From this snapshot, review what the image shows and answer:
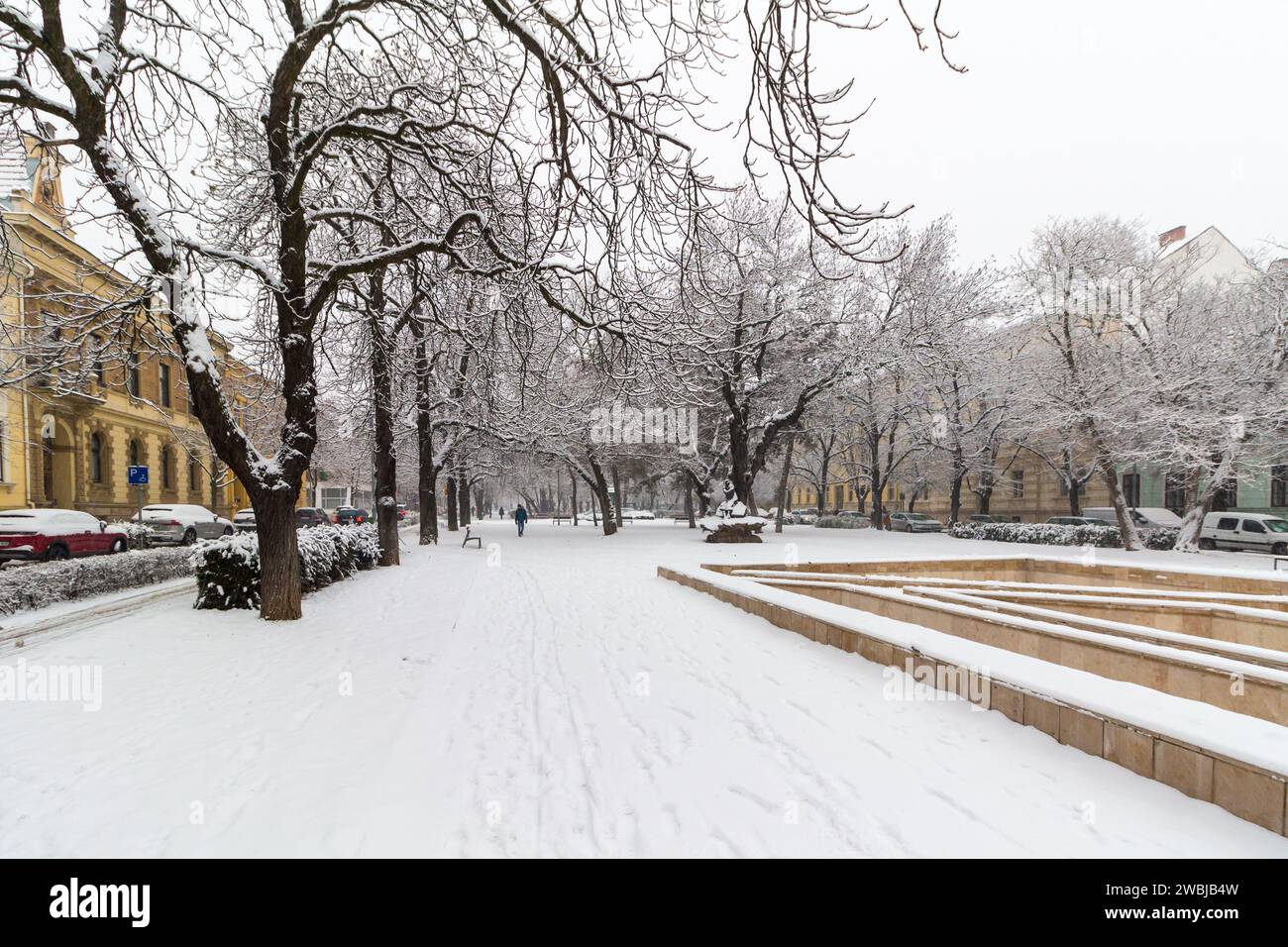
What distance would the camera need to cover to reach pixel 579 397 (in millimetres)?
24203

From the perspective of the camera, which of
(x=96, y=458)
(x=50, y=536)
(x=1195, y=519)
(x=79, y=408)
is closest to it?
(x=50, y=536)

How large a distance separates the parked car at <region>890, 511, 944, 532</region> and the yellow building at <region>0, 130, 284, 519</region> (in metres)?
33.1

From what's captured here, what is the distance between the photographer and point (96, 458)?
27.5 metres

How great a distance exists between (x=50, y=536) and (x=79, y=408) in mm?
12921

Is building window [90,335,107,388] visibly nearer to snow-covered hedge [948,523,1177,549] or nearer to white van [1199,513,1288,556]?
snow-covered hedge [948,523,1177,549]

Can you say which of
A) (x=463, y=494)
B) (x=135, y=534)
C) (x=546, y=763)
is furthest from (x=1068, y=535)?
(x=135, y=534)

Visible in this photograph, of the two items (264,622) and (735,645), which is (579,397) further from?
(735,645)

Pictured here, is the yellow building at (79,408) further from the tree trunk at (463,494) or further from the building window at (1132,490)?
the building window at (1132,490)

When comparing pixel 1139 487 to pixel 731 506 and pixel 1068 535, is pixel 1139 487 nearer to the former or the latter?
pixel 1068 535

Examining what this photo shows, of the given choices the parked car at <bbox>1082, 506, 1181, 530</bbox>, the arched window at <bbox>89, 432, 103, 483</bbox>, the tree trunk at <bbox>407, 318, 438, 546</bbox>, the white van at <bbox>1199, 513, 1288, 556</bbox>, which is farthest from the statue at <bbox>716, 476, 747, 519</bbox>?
the arched window at <bbox>89, 432, 103, 483</bbox>

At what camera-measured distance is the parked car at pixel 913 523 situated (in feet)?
112

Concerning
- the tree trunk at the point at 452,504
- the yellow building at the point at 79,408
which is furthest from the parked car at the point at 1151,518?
the yellow building at the point at 79,408

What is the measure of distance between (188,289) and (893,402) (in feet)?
94.4
